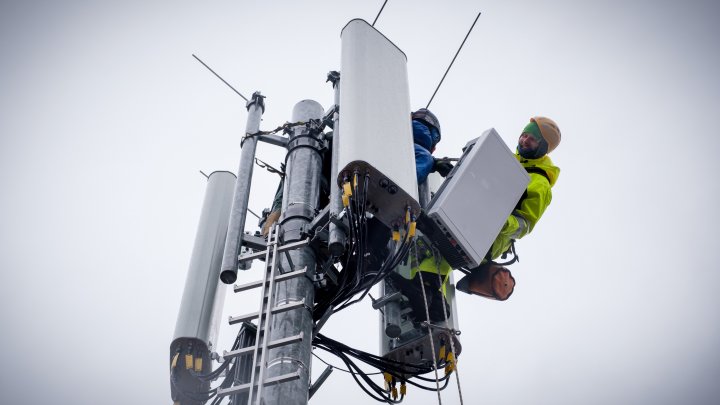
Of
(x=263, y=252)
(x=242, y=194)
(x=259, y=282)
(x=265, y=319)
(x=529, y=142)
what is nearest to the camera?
(x=265, y=319)

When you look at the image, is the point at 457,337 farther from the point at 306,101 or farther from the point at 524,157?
the point at 306,101

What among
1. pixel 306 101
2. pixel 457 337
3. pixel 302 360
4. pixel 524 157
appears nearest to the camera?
pixel 302 360

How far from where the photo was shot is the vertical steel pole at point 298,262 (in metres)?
4.23

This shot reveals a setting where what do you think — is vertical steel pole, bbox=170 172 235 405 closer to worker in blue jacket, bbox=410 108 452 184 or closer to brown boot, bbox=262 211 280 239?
brown boot, bbox=262 211 280 239

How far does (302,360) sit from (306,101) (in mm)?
2885

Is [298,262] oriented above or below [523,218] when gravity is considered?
below

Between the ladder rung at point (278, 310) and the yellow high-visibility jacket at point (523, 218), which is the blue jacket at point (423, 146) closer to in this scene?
the yellow high-visibility jacket at point (523, 218)

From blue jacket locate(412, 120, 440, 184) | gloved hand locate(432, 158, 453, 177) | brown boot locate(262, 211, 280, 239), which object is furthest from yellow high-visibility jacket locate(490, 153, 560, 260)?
brown boot locate(262, 211, 280, 239)

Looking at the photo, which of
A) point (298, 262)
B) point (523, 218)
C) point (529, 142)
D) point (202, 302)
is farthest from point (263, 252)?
point (529, 142)

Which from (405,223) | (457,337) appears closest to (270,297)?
(405,223)

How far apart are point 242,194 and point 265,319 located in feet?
4.55

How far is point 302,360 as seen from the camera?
4332 millimetres

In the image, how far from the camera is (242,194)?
5438mm

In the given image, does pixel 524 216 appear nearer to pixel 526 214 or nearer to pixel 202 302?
pixel 526 214
